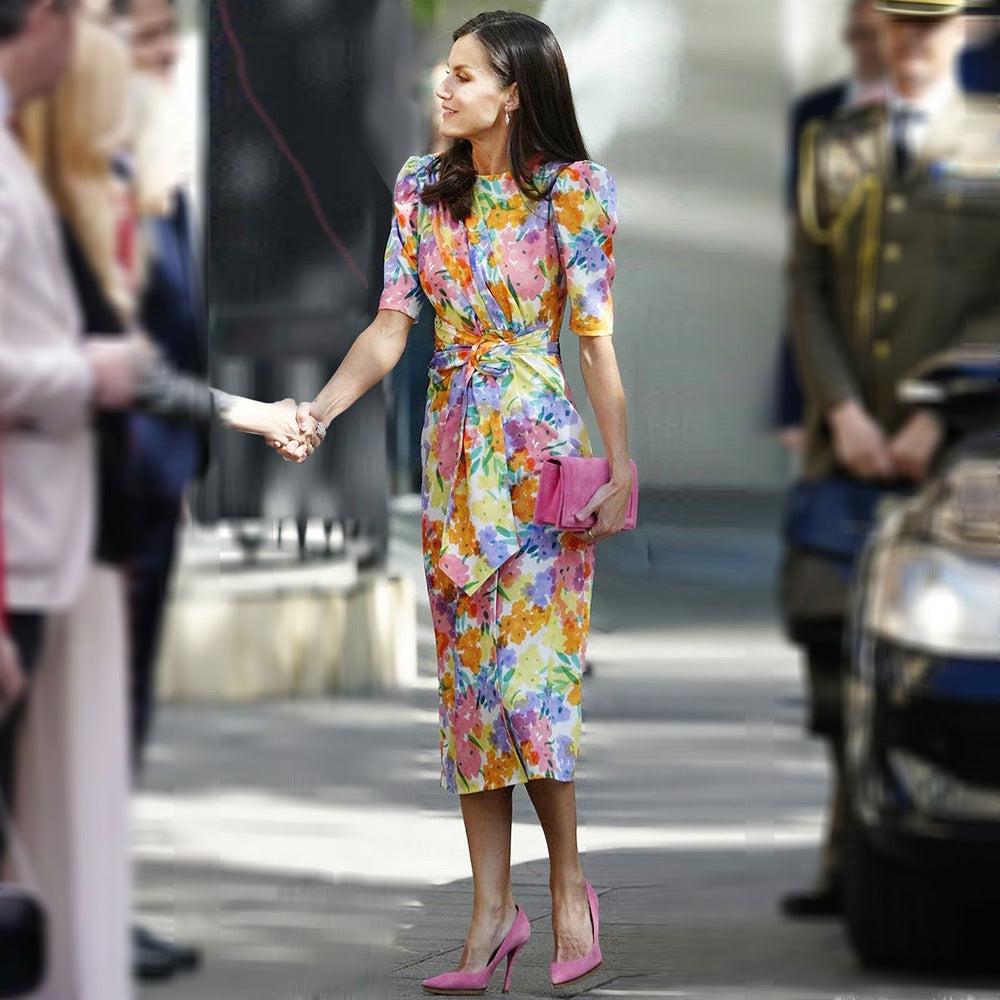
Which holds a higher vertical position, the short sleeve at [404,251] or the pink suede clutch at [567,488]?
the short sleeve at [404,251]

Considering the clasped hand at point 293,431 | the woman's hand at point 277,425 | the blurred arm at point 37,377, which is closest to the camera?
the blurred arm at point 37,377

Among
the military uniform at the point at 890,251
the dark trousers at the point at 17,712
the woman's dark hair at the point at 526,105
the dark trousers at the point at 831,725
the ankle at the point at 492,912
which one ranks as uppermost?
the woman's dark hair at the point at 526,105

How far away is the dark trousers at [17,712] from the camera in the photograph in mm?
1901

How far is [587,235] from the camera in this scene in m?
3.26

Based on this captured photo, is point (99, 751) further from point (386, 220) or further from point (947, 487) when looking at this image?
point (386, 220)

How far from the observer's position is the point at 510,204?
3.30 m

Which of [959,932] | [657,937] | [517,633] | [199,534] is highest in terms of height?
[199,534]

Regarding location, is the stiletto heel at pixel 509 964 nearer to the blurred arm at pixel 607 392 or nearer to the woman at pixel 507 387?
the woman at pixel 507 387

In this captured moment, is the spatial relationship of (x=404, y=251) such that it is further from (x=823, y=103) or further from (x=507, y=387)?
(x=823, y=103)

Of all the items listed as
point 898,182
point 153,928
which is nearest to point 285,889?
point 153,928

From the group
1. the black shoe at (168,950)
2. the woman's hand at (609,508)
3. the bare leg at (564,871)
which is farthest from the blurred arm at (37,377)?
the bare leg at (564,871)

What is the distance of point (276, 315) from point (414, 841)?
3.63ft

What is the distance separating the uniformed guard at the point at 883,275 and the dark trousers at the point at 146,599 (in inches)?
31.6

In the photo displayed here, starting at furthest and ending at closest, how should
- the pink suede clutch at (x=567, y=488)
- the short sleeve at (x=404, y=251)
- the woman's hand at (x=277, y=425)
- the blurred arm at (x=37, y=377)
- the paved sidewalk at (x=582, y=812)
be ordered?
the short sleeve at (x=404, y=251) → the pink suede clutch at (x=567, y=488) → the woman's hand at (x=277, y=425) → the paved sidewalk at (x=582, y=812) → the blurred arm at (x=37, y=377)
